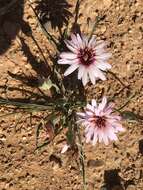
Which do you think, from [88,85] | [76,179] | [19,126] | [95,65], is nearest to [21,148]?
[19,126]

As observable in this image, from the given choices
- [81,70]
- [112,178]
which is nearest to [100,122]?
[81,70]

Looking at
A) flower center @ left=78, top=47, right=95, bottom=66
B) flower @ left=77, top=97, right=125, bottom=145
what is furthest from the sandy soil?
flower center @ left=78, top=47, right=95, bottom=66

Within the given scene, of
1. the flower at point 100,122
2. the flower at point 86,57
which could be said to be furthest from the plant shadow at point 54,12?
the flower at point 100,122

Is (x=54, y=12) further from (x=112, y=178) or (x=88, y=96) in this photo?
(x=112, y=178)

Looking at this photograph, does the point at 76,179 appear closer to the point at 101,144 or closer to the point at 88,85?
the point at 101,144

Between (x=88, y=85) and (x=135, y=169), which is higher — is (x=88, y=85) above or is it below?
above

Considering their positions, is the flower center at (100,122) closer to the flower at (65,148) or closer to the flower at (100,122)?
the flower at (100,122)

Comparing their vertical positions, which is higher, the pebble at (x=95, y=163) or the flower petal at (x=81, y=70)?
the flower petal at (x=81, y=70)
